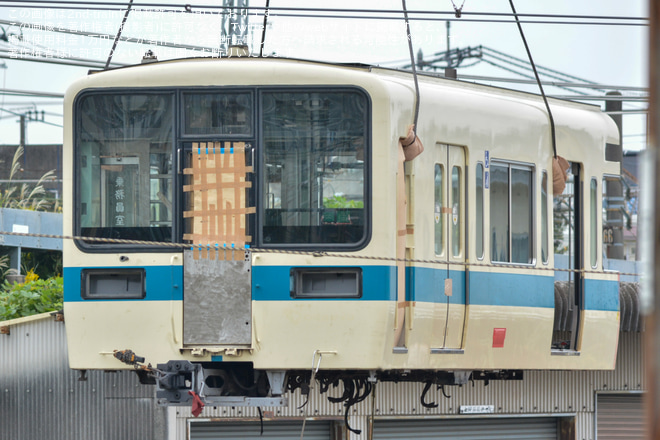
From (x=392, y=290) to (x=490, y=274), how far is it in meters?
1.30

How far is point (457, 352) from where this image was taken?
26.5ft

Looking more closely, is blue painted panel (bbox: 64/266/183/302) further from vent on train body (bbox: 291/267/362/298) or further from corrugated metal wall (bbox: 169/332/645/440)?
corrugated metal wall (bbox: 169/332/645/440)

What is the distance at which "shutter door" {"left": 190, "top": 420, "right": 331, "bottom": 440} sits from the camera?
34.5 ft

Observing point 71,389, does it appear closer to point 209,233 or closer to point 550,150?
point 209,233

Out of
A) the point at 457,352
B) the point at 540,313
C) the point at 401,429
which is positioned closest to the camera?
the point at 457,352

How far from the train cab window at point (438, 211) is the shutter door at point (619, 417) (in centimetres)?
469

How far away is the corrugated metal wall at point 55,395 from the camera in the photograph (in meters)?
10.1

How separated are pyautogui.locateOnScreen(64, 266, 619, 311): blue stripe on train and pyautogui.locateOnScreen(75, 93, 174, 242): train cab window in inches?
13.6

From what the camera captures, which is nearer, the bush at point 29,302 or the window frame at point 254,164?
the window frame at point 254,164

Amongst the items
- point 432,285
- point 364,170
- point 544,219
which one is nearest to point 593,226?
point 544,219

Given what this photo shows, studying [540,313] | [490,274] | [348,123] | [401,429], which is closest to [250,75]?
[348,123]

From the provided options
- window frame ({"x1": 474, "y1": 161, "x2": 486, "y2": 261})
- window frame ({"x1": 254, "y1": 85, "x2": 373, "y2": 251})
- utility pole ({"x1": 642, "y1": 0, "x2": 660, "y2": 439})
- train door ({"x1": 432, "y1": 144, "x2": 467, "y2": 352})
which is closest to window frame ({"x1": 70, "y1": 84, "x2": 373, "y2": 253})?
window frame ({"x1": 254, "y1": 85, "x2": 373, "y2": 251})

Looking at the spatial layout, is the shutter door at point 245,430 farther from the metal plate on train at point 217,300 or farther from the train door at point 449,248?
the metal plate on train at point 217,300

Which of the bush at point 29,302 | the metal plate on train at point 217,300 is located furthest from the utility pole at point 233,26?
the metal plate on train at point 217,300
